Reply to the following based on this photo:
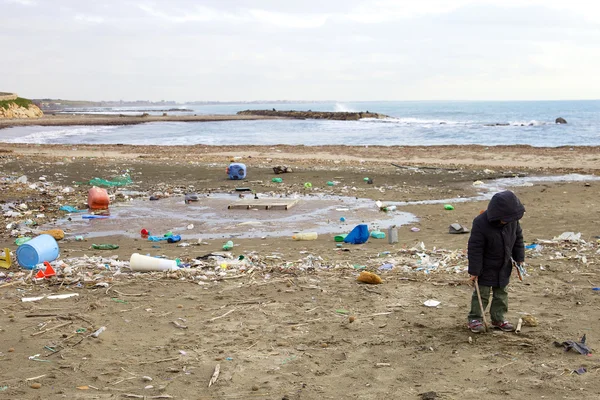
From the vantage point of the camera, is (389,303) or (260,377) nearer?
(260,377)

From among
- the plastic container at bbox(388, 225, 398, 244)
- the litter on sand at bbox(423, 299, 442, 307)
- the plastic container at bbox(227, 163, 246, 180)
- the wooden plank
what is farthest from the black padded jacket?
the plastic container at bbox(227, 163, 246, 180)

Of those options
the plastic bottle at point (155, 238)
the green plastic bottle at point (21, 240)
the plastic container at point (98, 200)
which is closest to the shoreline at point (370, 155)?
the plastic container at point (98, 200)

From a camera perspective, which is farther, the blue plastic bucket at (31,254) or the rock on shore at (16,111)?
the rock on shore at (16,111)

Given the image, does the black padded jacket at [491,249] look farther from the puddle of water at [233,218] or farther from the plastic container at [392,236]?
the puddle of water at [233,218]

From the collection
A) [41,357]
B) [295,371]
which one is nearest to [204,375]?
[295,371]

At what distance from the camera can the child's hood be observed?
4680 millimetres

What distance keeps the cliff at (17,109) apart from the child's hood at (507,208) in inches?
2628

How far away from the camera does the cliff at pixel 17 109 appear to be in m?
64.1

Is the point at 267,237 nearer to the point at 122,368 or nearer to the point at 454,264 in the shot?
the point at 454,264

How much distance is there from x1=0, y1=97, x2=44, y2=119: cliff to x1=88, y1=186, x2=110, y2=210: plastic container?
57.6m

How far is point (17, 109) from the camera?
221ft

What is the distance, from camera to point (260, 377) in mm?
4203

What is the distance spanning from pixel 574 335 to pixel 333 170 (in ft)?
44.1

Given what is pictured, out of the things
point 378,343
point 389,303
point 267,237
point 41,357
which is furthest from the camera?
point 267,237
